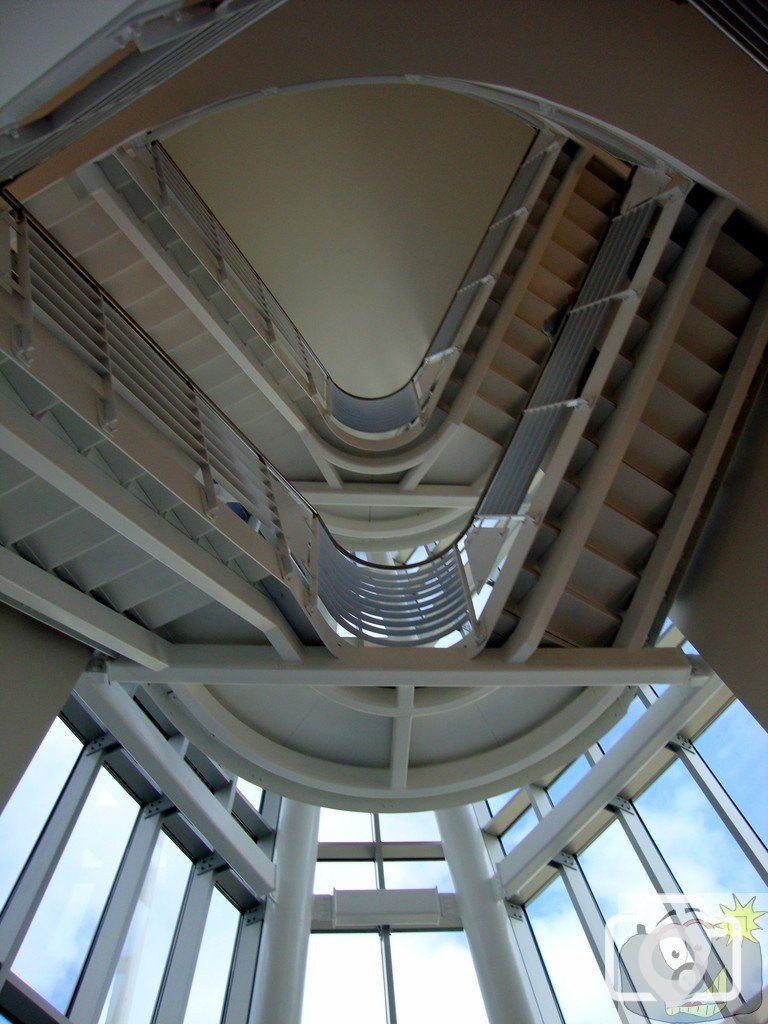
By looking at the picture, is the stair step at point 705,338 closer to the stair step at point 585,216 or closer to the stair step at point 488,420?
the stair step at point 488,420

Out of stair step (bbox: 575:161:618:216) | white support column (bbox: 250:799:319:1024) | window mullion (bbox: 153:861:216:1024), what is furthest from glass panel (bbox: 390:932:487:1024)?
stair step (bbox: 575:161:618:216)

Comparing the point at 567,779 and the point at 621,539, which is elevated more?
the point at 567,779

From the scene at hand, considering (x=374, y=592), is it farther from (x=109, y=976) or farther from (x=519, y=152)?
(x=519, y=152)

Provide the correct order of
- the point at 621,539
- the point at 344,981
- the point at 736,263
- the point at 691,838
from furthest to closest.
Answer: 1. the point at 344,981
2. the point at 691,838
3. the point at 736,263
4. the point at 621,539

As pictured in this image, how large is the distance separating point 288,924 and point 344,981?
1.64m

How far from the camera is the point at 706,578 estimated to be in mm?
5789

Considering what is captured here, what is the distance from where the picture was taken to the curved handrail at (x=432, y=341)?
7.91 m

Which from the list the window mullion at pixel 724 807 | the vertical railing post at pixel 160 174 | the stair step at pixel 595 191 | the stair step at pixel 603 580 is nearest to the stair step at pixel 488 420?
the stair step at pixel 595 191

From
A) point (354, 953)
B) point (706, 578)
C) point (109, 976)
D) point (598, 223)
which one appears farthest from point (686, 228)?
point (354, 953)

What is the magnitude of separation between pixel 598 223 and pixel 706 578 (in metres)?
5.00

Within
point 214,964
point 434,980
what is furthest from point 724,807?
point 214,964

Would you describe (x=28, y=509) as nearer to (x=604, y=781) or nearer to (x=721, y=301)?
(x=721, y=301)

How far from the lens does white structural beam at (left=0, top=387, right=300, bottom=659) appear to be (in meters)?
3.13

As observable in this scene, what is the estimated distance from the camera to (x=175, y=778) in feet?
22.2
